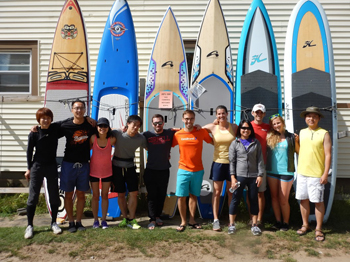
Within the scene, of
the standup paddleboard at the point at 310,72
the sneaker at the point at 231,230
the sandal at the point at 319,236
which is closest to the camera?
the sandal at the point at 319,236

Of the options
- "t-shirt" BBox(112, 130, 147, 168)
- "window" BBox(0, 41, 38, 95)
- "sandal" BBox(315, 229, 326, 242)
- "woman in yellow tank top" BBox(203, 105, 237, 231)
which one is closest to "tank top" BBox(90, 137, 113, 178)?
"t-shirt" BBox(112, 130, 147, 168)

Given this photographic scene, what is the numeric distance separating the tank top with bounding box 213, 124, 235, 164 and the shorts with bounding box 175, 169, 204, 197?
10.2 inches

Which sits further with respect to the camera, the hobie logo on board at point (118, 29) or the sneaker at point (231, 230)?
the hobie logo on board at point (118, 29)

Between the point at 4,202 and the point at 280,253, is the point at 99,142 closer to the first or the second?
the point at 280,253

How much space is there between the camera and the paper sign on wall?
160 inches

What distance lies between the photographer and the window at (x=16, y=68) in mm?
5367

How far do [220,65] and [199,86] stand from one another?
465 millimetres

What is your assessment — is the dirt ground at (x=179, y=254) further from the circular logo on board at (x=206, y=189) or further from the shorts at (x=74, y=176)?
the circular logo on board at (x=206, y=189)

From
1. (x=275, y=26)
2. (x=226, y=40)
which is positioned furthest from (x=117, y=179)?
(x=275, y=26)

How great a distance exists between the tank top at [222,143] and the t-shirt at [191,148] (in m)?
0.14

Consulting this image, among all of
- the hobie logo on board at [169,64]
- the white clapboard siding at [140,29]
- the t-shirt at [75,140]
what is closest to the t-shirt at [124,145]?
the t-shirt at [75,140]

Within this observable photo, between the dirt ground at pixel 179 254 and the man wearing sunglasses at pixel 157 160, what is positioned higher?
the man wearing sunglasses at pixel 157 160

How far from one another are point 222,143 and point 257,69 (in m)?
1.51

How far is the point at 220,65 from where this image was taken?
13.7ft
